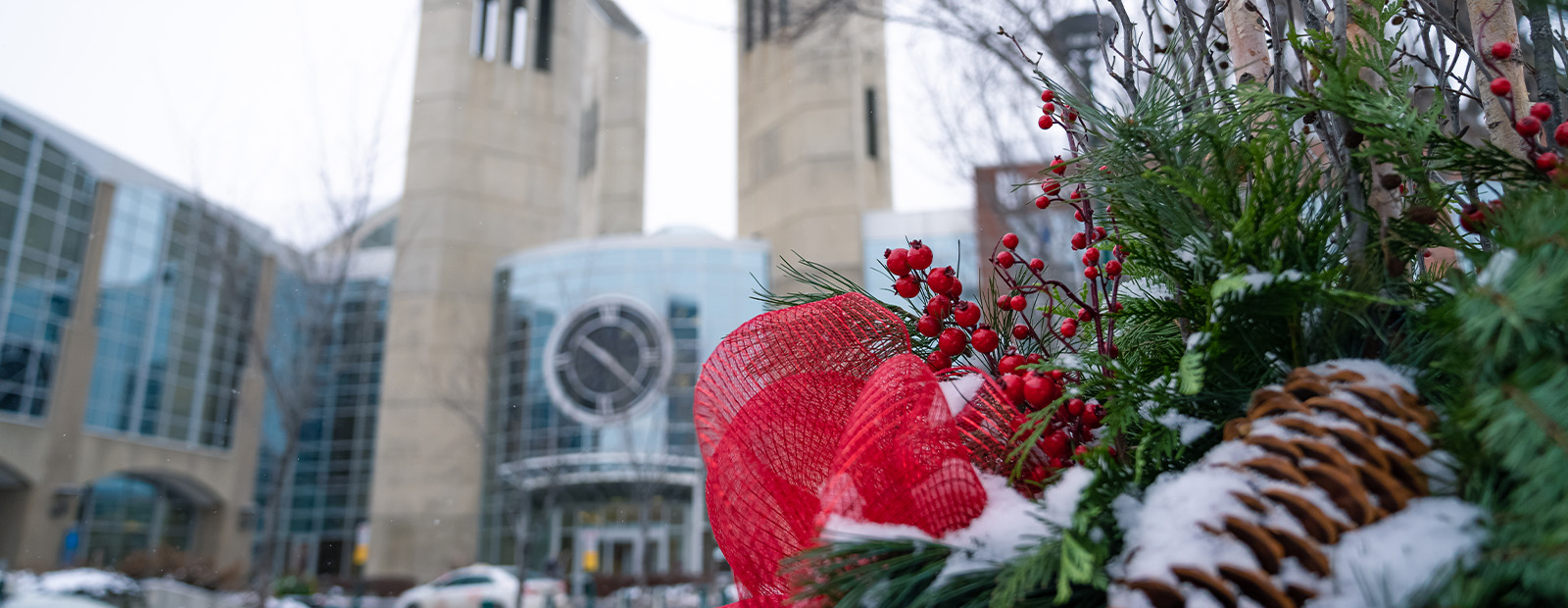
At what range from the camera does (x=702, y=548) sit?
21672mm

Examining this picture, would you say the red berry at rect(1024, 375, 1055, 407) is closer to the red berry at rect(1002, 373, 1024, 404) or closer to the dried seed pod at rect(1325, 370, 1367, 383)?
the red berry at rect(1002, 373, 1024, 404)

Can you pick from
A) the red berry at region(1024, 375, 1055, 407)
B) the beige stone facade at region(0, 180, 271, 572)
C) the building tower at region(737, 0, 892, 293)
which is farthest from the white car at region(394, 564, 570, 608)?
the red berry at region(1024, 375, 1055, 407)

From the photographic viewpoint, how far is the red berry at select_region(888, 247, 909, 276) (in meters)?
1.04

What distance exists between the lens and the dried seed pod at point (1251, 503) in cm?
56

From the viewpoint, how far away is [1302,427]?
0.60m

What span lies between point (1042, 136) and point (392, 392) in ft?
65.1

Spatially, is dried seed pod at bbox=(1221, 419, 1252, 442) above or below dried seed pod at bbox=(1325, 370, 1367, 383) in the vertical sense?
below

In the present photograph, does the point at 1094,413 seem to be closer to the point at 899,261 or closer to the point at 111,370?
the point at 899,261

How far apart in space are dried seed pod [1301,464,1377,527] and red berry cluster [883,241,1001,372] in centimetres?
44

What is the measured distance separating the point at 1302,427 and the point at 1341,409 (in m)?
0.03

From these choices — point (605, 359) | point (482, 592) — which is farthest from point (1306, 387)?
point (605, 359)

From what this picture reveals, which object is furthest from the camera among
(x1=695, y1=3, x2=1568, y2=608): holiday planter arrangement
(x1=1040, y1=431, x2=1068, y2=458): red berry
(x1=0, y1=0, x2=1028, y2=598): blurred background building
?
(x1=0, y1=0, x2=1028, y2=598): blurred background building

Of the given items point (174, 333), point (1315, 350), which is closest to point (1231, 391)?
point (1315, 350)

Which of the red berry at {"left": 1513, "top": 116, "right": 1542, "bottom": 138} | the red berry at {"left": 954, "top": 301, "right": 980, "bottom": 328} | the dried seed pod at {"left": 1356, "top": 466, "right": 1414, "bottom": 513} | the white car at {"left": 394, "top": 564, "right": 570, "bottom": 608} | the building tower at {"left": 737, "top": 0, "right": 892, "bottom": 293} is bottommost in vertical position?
the white car at {"left": 394, "top": 564, "right": 570, "bottom": 608}
